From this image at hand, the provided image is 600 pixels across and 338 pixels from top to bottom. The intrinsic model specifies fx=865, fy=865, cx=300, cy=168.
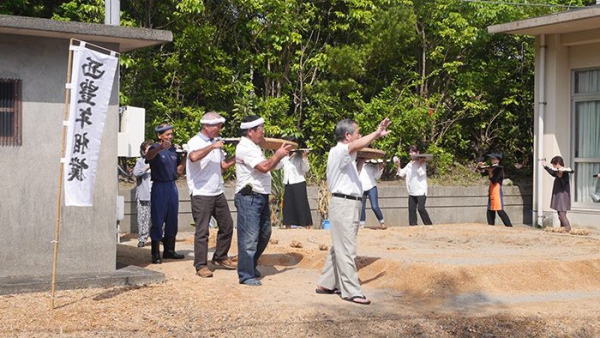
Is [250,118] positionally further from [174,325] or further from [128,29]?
[174,325]

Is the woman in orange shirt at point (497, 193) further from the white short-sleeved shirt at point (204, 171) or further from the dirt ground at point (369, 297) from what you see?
the white short-sleeved shirt at point (204, 171)

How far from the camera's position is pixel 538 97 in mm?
18609

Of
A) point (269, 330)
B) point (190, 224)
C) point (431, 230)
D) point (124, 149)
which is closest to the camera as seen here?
point (269, 330)

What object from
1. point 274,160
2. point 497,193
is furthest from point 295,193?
point 274,160

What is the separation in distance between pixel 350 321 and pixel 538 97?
12.0 m

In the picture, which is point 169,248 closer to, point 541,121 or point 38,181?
point 38,181

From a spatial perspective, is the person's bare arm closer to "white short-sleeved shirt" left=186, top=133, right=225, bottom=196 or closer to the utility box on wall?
"white short-sleeved shirt" left=186, top=133, right=225, bottom=196

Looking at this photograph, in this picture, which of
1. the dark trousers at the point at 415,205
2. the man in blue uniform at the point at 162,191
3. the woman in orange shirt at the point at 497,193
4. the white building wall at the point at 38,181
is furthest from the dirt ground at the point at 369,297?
the dark trousers at the point at 415,205

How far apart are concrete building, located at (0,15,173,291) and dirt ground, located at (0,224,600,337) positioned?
74 centimetres

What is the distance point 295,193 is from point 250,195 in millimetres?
6754

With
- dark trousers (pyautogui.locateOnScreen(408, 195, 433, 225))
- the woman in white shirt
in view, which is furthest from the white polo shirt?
dark trousers (pyautogui.locateOnScreen(408, 195, 433, 225))

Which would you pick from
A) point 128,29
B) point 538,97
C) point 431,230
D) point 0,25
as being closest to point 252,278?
point 128,29

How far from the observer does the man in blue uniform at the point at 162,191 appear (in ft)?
38.7

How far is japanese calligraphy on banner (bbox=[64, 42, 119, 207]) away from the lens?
883 centimetres
